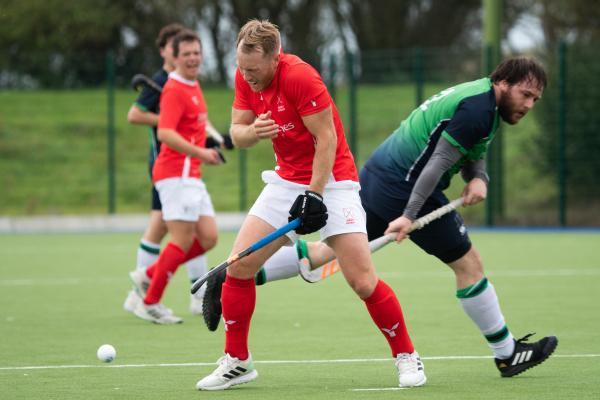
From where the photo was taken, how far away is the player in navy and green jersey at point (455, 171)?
20.7ft

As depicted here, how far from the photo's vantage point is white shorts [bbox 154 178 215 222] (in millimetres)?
9008

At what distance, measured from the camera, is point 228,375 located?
631 cm

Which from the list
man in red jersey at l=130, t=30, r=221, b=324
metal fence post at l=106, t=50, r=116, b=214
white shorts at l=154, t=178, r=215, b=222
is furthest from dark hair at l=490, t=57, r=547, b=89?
metal fence post at l=106, t=50, r=116, b=214

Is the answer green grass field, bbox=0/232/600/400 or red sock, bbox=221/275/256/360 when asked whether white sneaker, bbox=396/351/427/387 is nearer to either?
green grass field, bbox=0/232/600/400

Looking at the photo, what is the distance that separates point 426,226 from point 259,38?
1425 millimetres

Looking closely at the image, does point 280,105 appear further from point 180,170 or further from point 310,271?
point 180,170

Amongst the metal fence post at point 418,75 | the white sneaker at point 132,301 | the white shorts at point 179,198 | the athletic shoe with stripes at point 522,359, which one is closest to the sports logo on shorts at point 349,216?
the athletic shoe with stripes at point 522,359

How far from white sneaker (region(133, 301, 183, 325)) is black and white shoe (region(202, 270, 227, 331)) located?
236 centimetres

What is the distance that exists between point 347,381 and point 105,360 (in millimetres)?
1487

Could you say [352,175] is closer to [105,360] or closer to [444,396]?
[444,396]

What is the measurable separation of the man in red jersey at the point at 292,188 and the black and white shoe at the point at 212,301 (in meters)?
0.27

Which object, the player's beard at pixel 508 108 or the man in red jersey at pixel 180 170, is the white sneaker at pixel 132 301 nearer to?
the man in red jersey at pixel 180 170

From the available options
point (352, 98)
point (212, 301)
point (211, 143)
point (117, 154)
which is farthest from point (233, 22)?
point (212, 301)

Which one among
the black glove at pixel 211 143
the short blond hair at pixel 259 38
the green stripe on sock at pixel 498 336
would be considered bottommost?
the green stripe on sock at pixel 498 336
